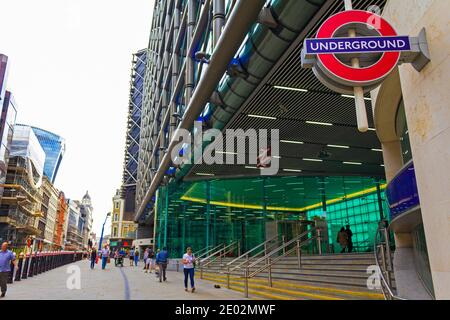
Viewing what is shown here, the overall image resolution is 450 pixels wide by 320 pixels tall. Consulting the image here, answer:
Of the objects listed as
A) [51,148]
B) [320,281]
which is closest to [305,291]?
[320,281]

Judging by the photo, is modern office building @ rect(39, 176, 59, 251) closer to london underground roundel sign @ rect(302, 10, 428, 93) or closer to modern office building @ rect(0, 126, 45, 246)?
modern office building @ rect(0, 126, 45, 246)

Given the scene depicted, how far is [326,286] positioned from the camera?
988 cm

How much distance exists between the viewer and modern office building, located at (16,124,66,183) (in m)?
137

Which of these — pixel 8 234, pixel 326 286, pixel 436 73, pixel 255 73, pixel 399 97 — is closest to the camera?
pixel 436 73

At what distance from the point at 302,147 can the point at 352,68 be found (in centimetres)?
1501

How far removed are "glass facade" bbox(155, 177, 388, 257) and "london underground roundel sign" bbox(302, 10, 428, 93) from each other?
1987 cm

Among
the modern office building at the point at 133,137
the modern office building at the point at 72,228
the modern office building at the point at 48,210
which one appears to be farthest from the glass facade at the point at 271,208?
the modern office building at the point at 72,228

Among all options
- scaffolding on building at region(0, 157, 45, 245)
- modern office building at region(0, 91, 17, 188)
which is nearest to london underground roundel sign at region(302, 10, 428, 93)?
modern office building at region(0, 91, 17, 188)

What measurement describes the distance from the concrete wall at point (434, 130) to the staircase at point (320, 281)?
3745 mm

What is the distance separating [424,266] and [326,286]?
3576mm

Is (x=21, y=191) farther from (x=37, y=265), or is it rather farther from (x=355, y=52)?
(x=355, y=52)

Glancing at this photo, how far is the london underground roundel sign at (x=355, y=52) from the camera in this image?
4.32 metres
